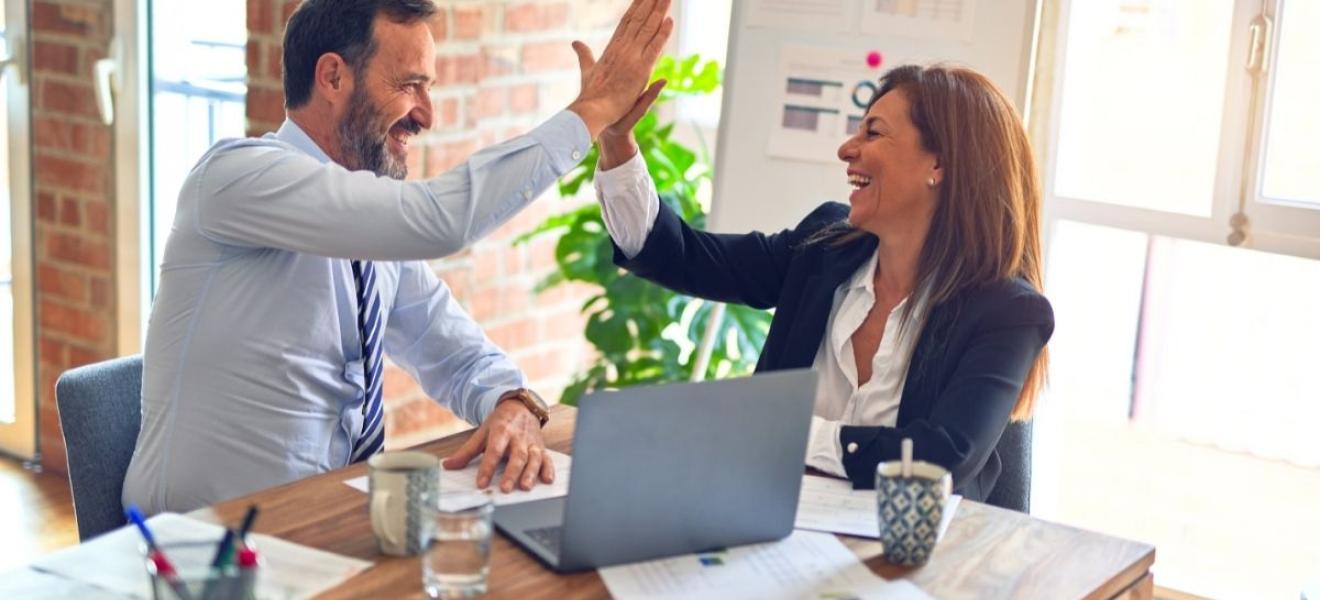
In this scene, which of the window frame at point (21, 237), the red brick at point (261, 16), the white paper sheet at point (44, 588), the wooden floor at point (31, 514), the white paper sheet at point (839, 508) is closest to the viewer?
the white paper sheet at point (44, 588)

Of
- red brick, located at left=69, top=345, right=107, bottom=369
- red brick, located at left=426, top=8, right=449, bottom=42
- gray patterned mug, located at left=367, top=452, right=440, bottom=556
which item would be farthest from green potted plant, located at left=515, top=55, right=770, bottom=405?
gray patterned mug, located at left=367, top=452, right=440, bottom=556

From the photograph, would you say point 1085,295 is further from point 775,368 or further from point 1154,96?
point 775,368

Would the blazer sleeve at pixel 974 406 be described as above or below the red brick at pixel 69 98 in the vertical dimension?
below

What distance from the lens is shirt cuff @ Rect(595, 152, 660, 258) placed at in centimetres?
234

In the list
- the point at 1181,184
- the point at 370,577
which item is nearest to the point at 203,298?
the point at 370,577

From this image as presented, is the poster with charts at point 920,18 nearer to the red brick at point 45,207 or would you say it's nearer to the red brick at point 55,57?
the red brick at point 55,57

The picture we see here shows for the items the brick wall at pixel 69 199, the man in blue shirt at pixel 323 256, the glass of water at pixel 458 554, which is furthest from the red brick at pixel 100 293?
the glass of water at pixel 458 554

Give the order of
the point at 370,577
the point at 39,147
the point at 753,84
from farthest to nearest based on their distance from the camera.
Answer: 1. the point at 39,147
2. the point at 753,84
3. the point at 370,577

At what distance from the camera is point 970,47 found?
9.97 feet

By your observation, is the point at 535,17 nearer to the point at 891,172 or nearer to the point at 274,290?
the point at 891,172

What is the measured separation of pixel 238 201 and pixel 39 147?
2.13m

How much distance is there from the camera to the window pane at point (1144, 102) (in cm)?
312

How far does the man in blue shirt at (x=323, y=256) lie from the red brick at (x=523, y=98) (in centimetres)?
139

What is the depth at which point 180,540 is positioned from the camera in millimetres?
1656
